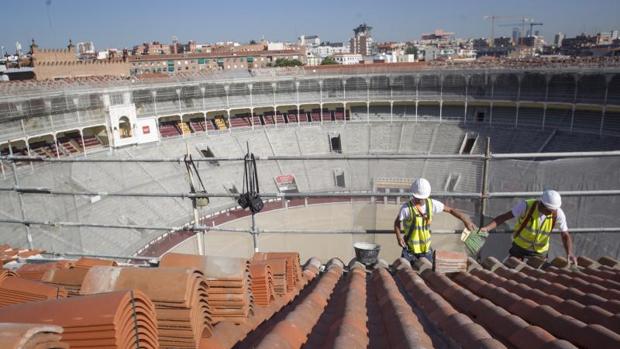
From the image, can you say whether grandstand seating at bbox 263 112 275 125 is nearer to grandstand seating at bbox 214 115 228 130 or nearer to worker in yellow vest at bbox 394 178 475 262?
grandstand seating at bbox 214 115 228 130

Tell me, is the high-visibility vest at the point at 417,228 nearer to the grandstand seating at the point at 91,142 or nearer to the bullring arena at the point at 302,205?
the bullring arena at the point at 302,205

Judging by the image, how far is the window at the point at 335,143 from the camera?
97.2 ft

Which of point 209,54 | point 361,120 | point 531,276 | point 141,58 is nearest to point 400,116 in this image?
point 361,120

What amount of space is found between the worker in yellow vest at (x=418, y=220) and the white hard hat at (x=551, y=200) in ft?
2.42

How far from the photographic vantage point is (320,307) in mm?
3234

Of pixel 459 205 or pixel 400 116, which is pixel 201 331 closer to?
pixel 459 205

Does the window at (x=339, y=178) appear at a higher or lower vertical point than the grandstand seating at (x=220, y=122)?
lower

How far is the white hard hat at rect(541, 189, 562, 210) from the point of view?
438cm

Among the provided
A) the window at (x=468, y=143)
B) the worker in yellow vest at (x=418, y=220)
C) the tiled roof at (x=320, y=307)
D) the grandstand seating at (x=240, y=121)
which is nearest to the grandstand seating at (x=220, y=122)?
the grandstand seating at (x=240, y=121)

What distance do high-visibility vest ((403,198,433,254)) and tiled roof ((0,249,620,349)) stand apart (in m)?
0.55

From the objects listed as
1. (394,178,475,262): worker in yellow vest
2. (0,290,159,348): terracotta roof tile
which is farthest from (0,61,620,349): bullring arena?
(394,178,475,262): worker in yellow vest

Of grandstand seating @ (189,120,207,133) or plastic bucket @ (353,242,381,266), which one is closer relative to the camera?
plastic bucket @ (353,242,381,266)

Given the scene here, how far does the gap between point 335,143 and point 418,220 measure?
83.9 ft

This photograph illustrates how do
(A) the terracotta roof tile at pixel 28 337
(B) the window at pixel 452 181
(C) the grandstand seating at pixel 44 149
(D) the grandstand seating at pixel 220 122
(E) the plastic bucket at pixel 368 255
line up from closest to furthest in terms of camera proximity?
1. (A) the terracotta roof tile at pixel 28 337
2. (E) the plastic bucket at pixel 368 255
3. (C) the grandstand seating at pixel 44 149
4. (B) the window at pixel 452 181
5. (D) the grandstand seating at pixel 220 122
